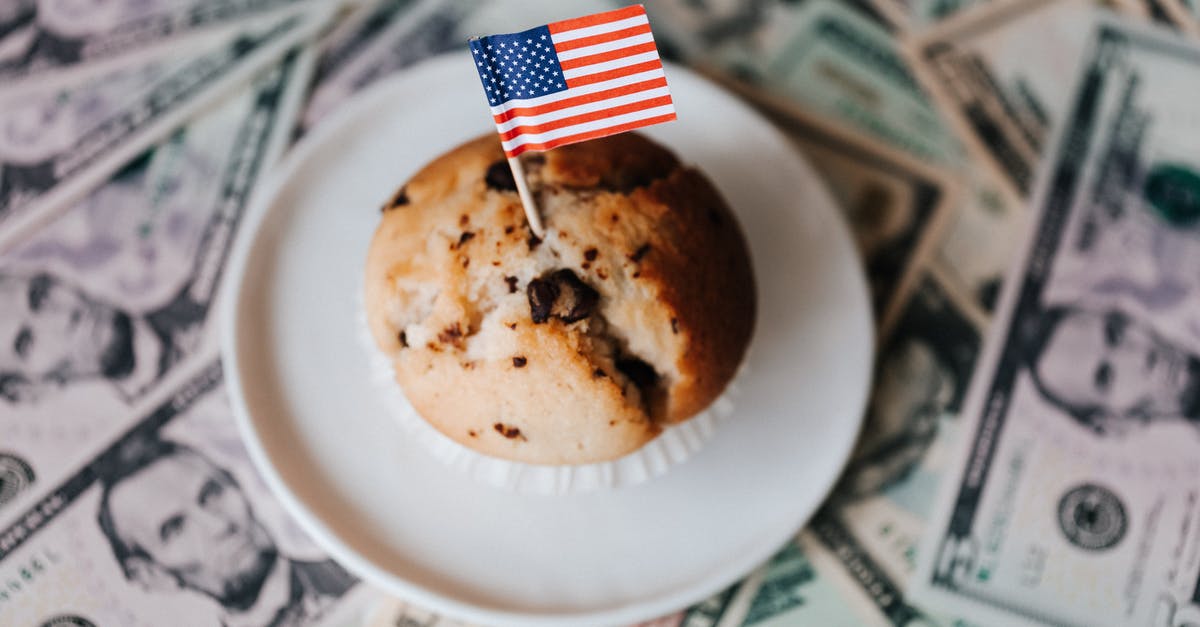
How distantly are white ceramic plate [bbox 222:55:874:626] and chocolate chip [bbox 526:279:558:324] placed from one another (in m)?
0.33

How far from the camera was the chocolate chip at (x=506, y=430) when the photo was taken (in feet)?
3.10

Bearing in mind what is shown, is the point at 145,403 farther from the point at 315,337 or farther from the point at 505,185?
the point at 505,185

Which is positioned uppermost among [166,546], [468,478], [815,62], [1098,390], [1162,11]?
[1162,11]

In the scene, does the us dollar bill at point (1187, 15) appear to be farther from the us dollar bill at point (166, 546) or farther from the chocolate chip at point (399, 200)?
the us dollar bill at point (166, 546)

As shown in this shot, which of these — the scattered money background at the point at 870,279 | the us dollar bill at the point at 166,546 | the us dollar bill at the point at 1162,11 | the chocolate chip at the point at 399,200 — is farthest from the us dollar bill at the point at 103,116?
the us dollar bill at the point at 1162,11

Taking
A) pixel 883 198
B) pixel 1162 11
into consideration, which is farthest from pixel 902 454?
pixel 1162 11

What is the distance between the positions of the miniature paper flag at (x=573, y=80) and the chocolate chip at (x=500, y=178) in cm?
12

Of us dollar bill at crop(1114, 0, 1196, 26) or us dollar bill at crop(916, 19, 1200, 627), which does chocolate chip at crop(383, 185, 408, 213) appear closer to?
us dollar bill at crop(916, 19, 1200, 627)

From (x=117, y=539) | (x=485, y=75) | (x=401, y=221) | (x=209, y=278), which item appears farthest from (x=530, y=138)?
(x=117, y=539)

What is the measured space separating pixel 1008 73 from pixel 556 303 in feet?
3.16

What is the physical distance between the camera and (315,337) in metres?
1.18

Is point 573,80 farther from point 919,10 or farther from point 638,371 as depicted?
point 919,10

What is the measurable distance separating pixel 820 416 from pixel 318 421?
0.66 m

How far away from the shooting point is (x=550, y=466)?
1.01 metres
